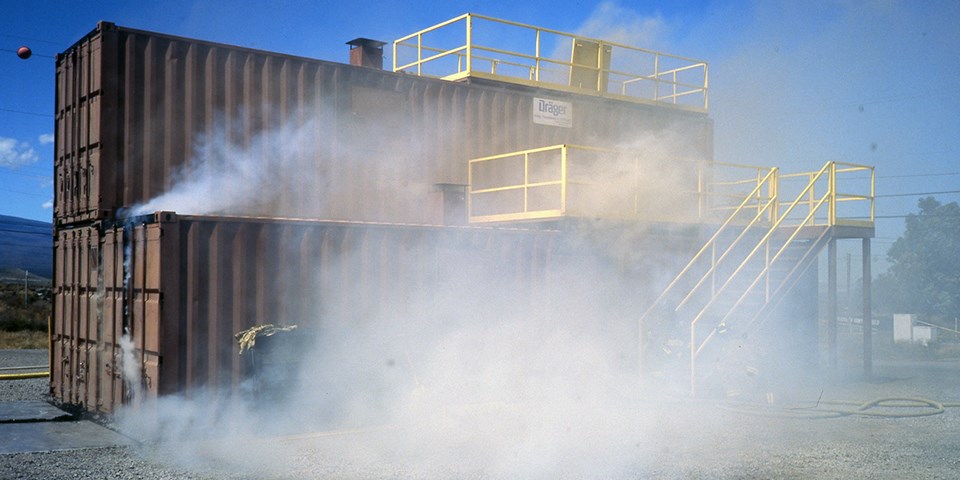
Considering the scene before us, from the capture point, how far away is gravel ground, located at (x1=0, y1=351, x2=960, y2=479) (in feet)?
27.5

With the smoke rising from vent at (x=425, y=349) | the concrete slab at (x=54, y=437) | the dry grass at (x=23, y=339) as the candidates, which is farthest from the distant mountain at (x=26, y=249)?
the concrete slab at (x=54, y=437)

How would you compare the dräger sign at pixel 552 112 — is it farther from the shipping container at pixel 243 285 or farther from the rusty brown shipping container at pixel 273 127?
the shipping container at pixel 243 285

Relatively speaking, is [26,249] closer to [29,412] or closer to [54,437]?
[29,412]

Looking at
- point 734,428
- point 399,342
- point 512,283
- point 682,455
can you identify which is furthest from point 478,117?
point 682,455

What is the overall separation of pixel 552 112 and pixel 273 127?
6.62 meters

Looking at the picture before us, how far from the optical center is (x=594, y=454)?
9102 mm

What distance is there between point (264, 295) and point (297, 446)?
7.12ft

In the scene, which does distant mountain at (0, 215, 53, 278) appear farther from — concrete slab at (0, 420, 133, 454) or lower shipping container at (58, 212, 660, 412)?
concrete slab at (0, 420, 133, 454)

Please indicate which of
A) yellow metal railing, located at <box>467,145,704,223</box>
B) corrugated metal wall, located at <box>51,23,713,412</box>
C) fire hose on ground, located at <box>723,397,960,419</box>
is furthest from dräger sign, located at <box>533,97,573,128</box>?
fire hose on ground, located at <box>723,397,960,419</box>

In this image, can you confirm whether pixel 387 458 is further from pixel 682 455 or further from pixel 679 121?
pixel 679 121

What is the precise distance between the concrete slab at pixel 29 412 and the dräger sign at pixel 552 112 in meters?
10.7

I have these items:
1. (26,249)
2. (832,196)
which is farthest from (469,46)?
(26,249)

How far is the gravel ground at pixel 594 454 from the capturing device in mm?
8391

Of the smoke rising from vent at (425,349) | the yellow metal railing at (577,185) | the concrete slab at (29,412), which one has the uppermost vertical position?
the yellow metal railing at (577,185)
